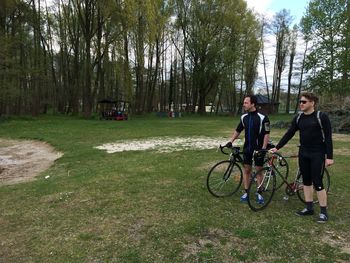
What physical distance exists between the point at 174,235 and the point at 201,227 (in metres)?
0.46

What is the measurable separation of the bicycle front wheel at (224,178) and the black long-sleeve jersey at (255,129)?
0.59 m

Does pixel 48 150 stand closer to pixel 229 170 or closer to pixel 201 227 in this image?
pixel 229 170

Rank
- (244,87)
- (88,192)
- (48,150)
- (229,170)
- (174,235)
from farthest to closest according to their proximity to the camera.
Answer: (244,87) < (48,150) < (88,192) < (229,170) < (174,235)

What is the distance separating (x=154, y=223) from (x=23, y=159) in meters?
8.88

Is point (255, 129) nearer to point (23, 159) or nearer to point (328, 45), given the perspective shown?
point (23, 159)

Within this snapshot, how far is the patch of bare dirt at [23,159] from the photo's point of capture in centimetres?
941

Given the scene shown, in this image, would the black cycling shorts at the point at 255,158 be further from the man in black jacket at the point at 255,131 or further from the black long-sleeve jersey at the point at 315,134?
the black long-sleeve jersey at the point at 315,134

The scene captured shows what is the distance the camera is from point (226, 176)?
6.31m

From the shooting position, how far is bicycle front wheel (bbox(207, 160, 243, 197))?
624cm

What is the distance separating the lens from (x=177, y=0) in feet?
130

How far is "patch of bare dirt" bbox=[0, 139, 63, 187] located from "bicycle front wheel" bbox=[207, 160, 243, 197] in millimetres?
4942

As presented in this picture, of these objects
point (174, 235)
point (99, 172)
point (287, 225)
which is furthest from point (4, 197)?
point (287, 225)

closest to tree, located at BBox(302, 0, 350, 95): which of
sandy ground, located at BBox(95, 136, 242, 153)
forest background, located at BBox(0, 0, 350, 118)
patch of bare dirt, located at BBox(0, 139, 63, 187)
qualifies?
forest background, located at BBox(0, 0, 350, 118)

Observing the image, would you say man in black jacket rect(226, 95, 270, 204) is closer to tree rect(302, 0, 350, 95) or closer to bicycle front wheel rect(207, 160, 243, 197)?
bicycle front wheel rect(207, 160, 243, 197)
